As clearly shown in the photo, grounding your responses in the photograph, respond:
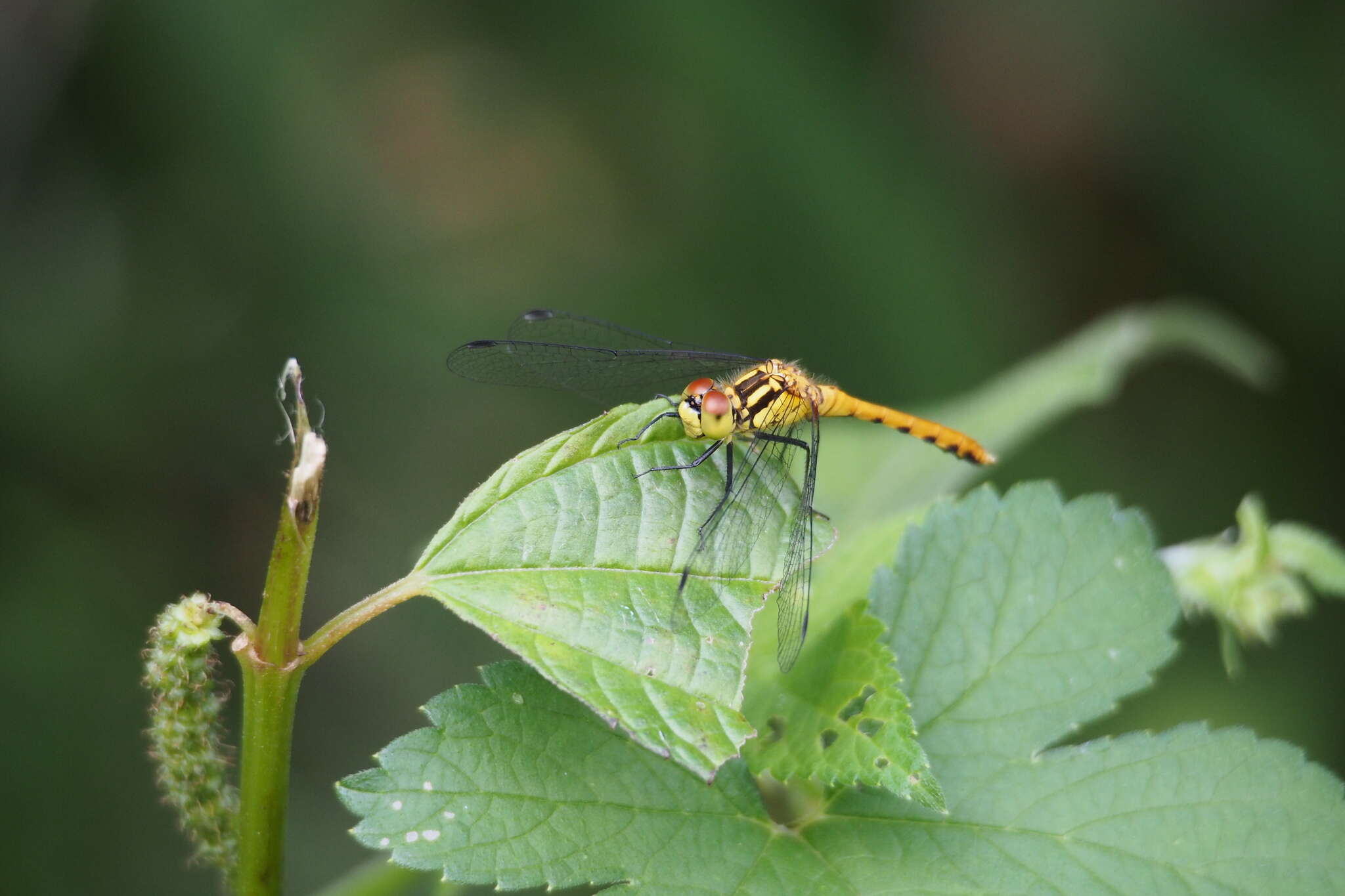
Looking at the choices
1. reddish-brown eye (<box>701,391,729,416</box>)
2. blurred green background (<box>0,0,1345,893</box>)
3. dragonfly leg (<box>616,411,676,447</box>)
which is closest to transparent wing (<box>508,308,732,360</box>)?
reddish-brown eye (<box>701,391,729,416</box>)

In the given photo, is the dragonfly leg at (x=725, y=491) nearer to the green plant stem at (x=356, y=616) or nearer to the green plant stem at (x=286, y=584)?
the green plant stem at (x=356, y=616)

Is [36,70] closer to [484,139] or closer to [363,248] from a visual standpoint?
[363,248]

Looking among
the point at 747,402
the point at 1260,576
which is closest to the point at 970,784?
the point at 1260,576

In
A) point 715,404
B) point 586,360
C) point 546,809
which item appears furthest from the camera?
point 586,360

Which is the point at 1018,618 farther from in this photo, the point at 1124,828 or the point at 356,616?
the point at 356,616

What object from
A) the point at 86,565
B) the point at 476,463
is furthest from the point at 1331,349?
the point at 86,565

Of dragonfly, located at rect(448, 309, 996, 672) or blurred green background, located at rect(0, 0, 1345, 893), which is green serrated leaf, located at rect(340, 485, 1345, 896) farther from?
blurred green background, located at rect(0, 0, 1345, 893)

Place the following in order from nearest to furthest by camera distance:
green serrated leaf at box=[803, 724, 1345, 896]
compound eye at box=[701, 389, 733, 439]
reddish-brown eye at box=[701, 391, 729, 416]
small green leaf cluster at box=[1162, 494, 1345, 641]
A: green serrated leaf at box=[803, 724, 1345, 896]
compound eye at box=[701, 389, 733, 439]
reddish-brown eye at box=[701, 391, 729, 416]
small green leaf cluster at box=[1162, 494, 1345, 641]
